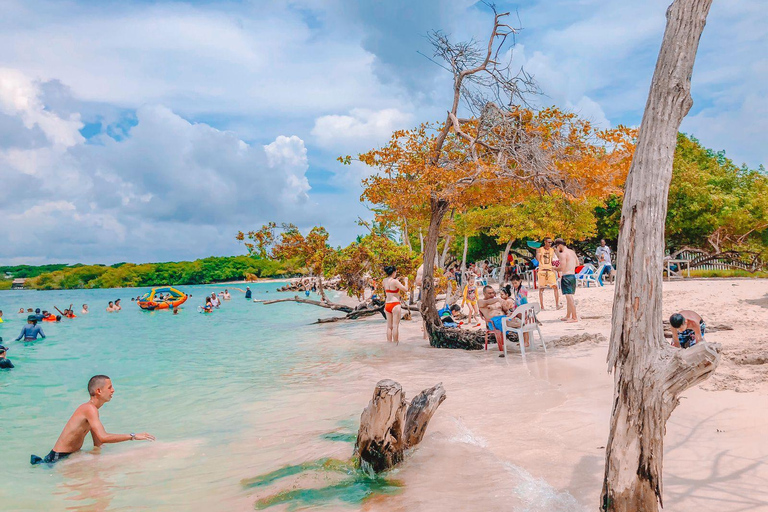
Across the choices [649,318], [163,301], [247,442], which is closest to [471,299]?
[247,442]

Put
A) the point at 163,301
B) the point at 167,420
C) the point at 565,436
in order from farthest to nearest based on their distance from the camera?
the point at 163,301, the point at 167,420, the point at 565,436

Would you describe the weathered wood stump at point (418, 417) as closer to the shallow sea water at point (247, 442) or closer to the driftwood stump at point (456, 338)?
the shallow sea water at point (247, 442)

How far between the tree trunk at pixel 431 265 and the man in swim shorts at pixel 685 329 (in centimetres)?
583

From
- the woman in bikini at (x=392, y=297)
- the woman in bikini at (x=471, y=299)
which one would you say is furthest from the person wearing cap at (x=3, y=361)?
the woman in bikini at (x=471, y=299)

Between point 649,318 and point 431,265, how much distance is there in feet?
29.2

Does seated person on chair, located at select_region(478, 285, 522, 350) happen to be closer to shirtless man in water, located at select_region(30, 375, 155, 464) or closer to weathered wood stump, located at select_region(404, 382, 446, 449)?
weathered wood stump, located at select_region(404, 382, 446, 449)

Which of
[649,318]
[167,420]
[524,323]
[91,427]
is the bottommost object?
[167,420]

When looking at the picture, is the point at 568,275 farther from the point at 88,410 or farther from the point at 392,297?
the point at 88,410

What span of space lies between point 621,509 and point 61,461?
6.18 meters

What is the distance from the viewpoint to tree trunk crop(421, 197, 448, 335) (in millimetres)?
11875

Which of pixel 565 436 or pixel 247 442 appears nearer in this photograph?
pixel 565 436

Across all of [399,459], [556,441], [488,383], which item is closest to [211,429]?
[399,459]

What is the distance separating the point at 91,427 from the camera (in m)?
5.93

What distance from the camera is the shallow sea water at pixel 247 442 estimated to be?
15.4 ft
